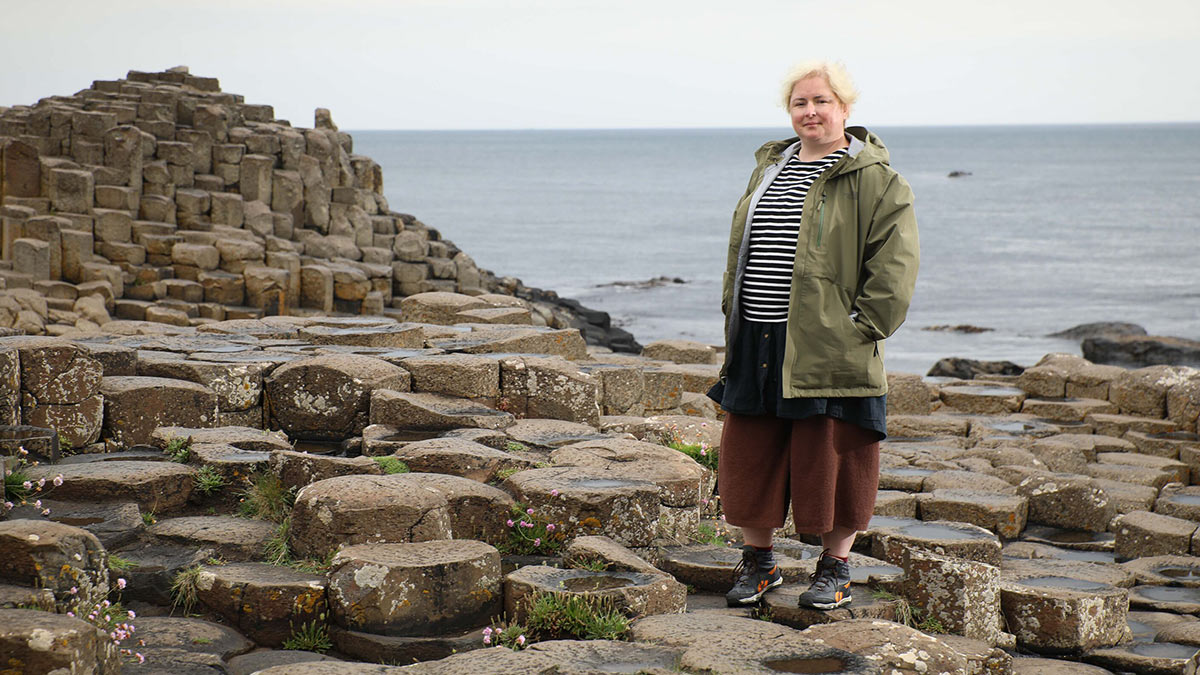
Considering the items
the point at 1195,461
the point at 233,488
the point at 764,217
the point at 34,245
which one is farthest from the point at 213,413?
the point at 34,245

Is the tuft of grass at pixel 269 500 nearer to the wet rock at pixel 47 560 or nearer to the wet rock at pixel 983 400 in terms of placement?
the wet rock at pixel 47 560

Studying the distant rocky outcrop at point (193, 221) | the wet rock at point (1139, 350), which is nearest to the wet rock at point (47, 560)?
the distant rocky outcrop at point (193, 221)

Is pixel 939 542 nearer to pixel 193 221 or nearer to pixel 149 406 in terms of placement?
pixel 149 406

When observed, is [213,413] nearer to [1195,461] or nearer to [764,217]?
[764,217]

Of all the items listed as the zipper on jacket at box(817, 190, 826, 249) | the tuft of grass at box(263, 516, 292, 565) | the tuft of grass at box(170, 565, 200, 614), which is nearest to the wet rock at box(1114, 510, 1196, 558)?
the zipper on jacket at box(817, 190, 826, 249)

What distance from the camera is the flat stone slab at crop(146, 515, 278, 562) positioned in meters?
5.75

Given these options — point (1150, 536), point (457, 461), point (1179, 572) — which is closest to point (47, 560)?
point (457, 461)

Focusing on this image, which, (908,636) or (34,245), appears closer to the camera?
(908,636)

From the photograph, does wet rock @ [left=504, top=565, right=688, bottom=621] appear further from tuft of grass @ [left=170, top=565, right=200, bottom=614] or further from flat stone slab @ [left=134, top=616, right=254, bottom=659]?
tuft of grass @ [left=170, top=565, right=200, bottom=614]

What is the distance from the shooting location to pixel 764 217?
16.4 ft

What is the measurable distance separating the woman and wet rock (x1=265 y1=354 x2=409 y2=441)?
3596mm

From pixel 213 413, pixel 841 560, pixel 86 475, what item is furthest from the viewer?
pixel 213 413

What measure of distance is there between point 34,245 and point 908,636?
20.5 metres

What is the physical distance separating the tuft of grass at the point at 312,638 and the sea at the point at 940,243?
2059 cm
